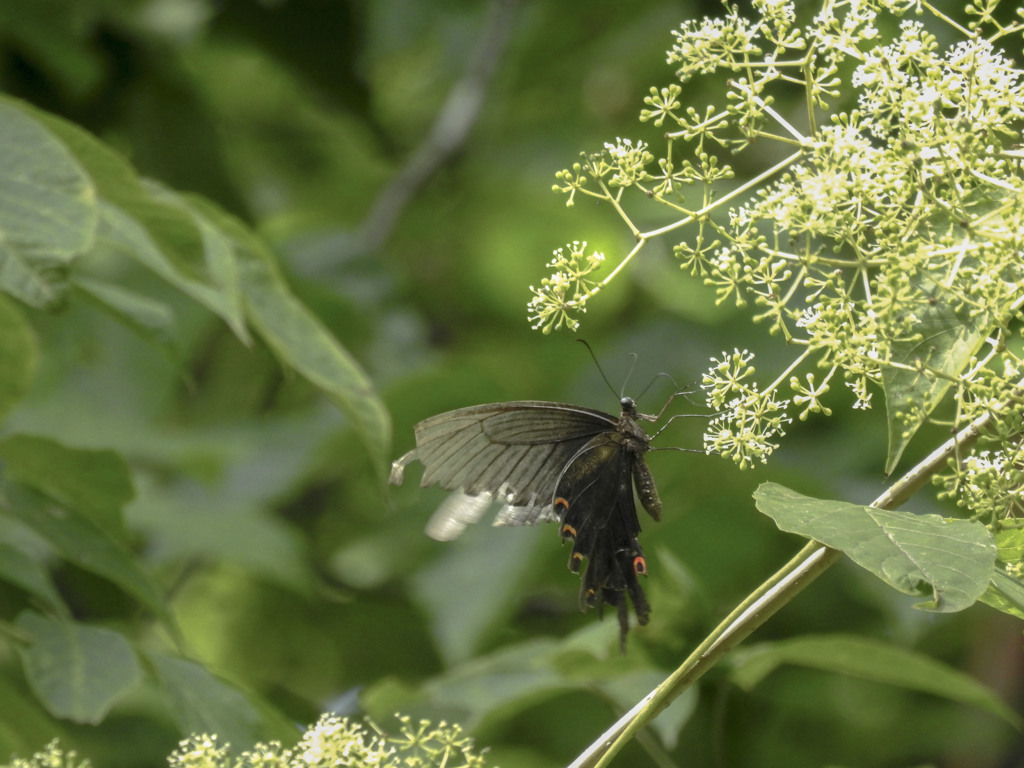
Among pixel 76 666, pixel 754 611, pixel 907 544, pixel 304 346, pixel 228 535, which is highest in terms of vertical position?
pixel 907 544

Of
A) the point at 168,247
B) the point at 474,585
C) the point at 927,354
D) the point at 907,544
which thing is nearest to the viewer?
the point at 907,544

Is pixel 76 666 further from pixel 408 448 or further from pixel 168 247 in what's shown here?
pixel 408 448

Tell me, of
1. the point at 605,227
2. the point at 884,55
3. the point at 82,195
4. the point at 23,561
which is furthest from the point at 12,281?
the point at 605,227

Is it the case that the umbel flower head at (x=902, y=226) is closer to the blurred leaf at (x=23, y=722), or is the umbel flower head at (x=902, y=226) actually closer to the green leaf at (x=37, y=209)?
the green leaf at (x=37, y=209)

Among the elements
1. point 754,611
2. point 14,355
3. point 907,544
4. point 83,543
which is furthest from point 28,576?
point 907,544

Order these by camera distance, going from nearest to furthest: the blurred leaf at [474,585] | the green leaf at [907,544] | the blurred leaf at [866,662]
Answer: the green leaf at [907,544]
the blurred leaf at [866,662]
the blurred leaf at [474,585]

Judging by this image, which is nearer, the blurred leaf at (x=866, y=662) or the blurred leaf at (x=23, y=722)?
the blurred leaf at (x=23, y=722)

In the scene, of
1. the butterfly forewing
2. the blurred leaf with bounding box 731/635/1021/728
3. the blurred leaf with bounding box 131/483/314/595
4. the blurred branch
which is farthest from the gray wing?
the blurred branch

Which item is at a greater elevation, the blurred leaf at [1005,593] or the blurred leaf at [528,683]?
the blurred leaf at [1005,593]

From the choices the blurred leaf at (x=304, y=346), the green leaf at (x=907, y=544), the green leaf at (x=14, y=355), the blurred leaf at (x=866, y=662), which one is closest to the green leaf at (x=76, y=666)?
the green leaf at (x=14, y=355)
